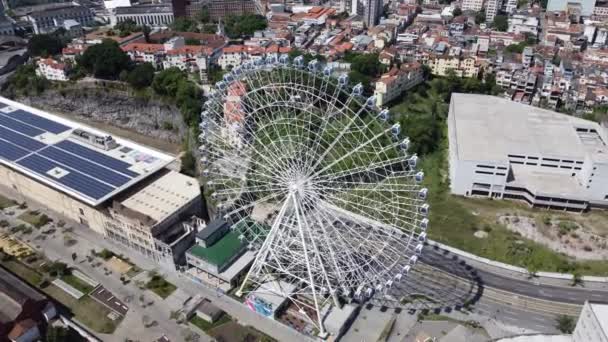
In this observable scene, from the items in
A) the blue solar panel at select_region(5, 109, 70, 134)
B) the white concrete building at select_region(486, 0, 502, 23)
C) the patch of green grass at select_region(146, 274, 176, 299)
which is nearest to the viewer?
the patch of green grass at select_region(146, 274, 176, 299)

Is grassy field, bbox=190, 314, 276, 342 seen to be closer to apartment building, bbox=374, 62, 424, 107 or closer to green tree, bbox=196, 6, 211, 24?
apartment building, bbox=374, 62, 424, 107

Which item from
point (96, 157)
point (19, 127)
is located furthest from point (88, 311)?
point (19, 127)

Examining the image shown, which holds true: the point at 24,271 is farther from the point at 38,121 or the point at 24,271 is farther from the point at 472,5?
the point at 472,5

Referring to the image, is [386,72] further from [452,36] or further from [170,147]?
[170,147]

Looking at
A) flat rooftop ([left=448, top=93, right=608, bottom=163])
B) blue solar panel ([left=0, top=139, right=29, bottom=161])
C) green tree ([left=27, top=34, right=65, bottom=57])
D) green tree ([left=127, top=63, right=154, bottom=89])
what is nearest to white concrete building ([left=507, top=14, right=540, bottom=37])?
flat rooftop ([left=448, top=93, right=608, bottom=163])

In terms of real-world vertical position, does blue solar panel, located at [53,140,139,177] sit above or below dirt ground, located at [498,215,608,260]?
above

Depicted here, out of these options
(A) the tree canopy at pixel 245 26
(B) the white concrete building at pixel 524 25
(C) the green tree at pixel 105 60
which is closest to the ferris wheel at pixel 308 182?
(C) the green tree at pixel 105 60

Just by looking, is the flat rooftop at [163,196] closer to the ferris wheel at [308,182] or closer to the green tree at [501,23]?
the ferris wheel at [308,182]
